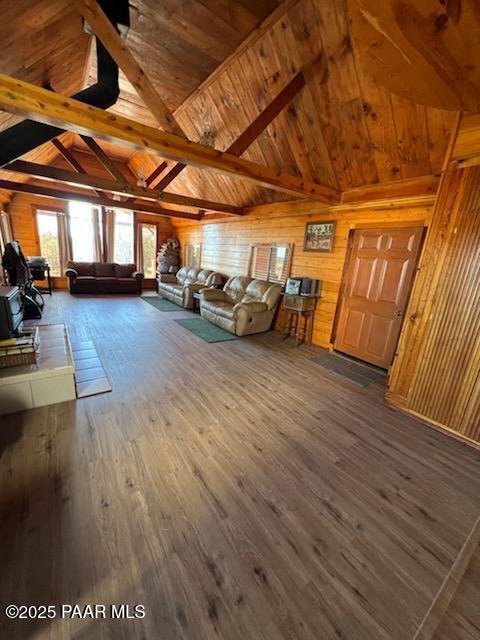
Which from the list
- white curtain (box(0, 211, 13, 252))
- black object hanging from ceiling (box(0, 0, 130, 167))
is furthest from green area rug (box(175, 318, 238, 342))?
white curtain (box(0, 211, 13, 252))

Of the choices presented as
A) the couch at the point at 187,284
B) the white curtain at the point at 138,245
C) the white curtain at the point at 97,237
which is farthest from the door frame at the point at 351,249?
the white curtain at the point at 97,237

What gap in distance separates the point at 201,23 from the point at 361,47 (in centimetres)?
297

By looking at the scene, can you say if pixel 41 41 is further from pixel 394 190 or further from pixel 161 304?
pixel 161 304

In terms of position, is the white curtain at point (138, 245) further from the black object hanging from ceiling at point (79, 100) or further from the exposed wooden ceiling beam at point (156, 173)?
the black object hanging from ceiling at point (79, 100)

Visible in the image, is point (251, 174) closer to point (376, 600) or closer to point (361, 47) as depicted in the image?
point (361, 47)

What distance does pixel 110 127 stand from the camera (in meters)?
2.08

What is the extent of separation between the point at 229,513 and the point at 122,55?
3676 millimetres

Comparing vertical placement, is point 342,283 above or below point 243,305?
above

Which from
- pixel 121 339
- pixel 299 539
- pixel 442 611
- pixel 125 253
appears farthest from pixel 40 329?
pixel 125 253

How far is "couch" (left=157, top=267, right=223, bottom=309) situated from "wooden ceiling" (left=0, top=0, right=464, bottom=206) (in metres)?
3.08

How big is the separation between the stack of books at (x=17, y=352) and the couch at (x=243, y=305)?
2.90 meters

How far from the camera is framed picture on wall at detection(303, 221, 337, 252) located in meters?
4.11

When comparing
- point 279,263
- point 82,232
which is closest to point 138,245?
point 82,232

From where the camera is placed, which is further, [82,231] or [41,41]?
[82,231]
